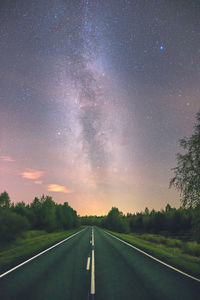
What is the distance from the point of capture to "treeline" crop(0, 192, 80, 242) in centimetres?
2603

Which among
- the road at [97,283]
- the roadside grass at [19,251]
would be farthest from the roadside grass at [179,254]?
the roadside grass at [19,251]

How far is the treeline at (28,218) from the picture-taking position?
26.0 meters

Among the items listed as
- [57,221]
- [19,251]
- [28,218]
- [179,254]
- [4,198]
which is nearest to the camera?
[179,254]

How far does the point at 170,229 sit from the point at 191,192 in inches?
2446

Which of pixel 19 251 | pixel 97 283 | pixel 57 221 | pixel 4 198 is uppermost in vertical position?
pixel 4 198

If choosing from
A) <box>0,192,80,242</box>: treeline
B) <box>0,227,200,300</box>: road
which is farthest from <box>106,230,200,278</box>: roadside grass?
<box>0,192,80,242</box>: treeline

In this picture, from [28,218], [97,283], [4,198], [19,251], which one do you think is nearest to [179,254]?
[97,283]

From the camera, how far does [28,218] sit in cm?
5472

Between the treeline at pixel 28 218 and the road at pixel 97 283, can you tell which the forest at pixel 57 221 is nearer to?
the treeline at pixel 28 218

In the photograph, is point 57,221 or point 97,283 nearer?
point 97,283

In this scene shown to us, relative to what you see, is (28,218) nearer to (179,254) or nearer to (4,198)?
(4,198)

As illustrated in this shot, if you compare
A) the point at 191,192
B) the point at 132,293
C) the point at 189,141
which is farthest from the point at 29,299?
the point at 189,141

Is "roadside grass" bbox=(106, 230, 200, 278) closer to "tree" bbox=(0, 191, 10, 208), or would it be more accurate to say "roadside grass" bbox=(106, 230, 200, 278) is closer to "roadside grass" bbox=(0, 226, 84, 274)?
"roadside grass" bbox=(0, 226, 84, 274)

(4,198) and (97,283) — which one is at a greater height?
(4,198)
